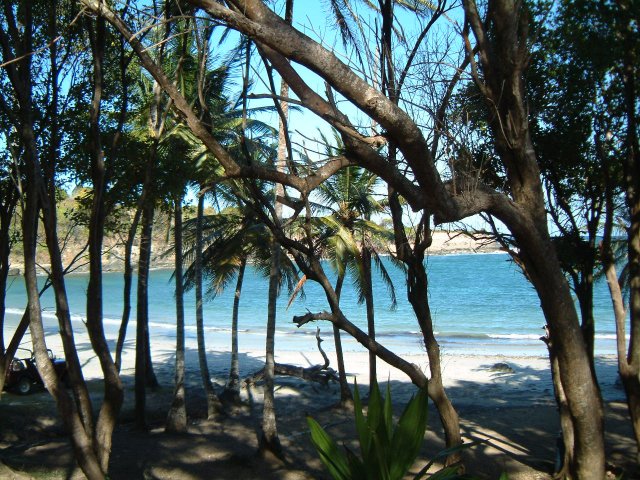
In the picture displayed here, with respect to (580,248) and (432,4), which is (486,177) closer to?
(580,248)

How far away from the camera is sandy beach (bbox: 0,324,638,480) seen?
909 cm

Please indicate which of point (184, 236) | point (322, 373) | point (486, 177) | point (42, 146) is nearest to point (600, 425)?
point (486, 177)

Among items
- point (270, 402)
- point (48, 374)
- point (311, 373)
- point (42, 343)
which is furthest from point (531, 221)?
point (311, 373)

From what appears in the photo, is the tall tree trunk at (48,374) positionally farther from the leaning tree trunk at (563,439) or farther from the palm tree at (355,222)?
the palm tree at (355,222)

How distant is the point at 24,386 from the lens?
51.8ft

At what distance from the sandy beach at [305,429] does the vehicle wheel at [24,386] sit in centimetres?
24

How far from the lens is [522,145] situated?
4836 mm

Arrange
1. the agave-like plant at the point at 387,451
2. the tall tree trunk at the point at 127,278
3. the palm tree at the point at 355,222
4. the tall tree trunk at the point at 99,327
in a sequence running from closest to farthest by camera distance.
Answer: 1. the agave-like plant at the point at 387,451
2. the tall tree trunk at the point at 99,327
3. the tall tree trunk at the point at 127,278
4. the palm tree at the point at 355,222

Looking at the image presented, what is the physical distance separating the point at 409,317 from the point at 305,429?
29.3m

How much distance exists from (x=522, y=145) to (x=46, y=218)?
3.93m

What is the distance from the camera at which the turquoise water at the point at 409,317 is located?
30.7 metres

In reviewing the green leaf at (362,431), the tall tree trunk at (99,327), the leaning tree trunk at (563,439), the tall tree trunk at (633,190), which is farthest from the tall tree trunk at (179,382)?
the green leaf at (362,431)

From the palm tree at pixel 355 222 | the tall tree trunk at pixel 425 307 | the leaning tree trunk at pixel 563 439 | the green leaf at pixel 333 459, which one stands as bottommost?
the leaning tree trunk at pixel 563 439

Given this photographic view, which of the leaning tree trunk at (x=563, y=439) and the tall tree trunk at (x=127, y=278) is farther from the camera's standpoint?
the tall tree trunk at (x=127, y=278)
